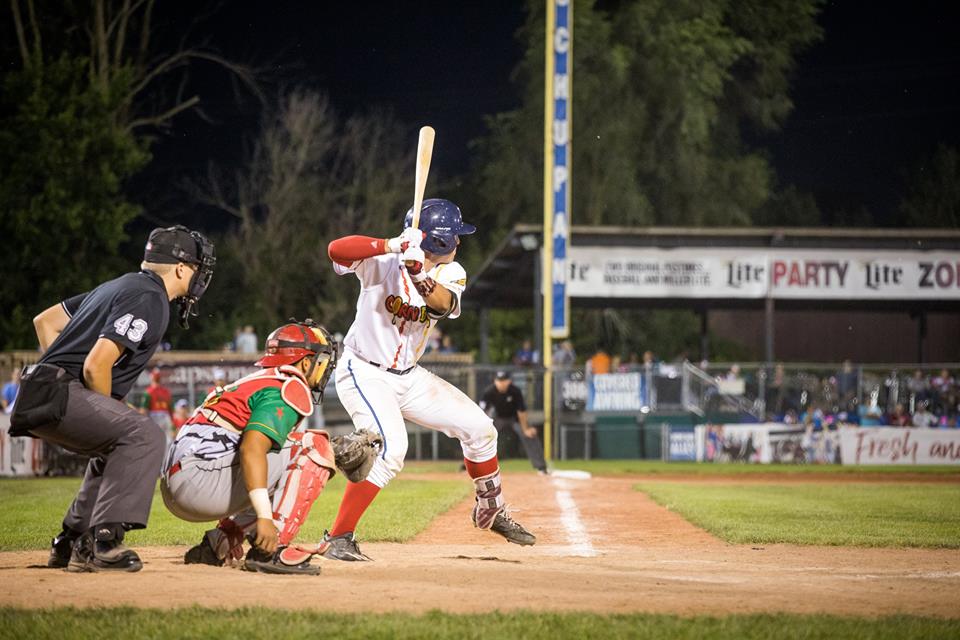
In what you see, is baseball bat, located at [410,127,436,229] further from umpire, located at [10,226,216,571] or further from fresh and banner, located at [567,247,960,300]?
fresh and banner, located at [567,247,960,300]

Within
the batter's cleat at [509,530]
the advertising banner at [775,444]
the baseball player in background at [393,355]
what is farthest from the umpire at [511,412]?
the baseball player in background at [393,355]

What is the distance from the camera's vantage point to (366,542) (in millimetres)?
8992

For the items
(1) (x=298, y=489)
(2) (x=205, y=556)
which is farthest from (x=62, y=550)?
(1) (x=298, y=489)

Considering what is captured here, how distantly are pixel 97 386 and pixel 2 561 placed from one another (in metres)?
1.85

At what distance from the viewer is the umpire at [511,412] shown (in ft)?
62.2

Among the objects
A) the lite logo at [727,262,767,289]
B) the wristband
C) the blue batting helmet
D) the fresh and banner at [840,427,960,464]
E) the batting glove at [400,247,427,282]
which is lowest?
the fresh and banner at [840,427,960,464]

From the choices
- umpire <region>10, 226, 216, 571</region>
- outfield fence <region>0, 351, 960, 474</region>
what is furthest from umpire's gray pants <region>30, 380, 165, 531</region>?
outfield fence <region>0, 351, 960, 474</region>

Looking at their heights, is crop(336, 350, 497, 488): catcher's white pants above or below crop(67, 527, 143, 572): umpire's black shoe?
above

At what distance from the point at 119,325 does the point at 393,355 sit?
194 centimetres

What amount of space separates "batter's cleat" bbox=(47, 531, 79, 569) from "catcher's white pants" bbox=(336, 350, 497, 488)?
177 cm

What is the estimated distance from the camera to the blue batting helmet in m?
7.74

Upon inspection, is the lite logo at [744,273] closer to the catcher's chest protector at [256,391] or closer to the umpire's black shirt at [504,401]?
the umpire's black shirt at [504,401]

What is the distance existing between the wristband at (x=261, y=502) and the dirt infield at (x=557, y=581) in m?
0.36

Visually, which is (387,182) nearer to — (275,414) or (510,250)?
(510,250)
